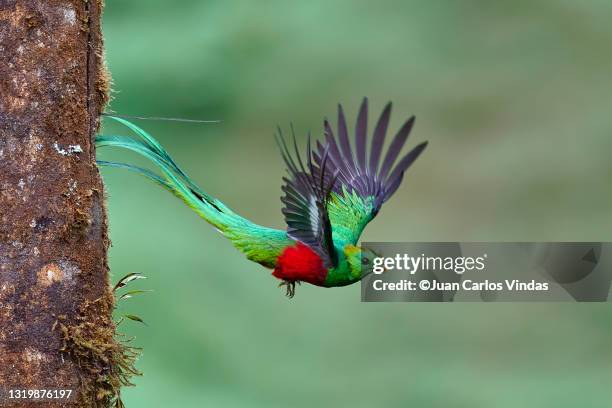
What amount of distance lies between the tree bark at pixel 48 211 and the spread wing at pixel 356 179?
110 cm

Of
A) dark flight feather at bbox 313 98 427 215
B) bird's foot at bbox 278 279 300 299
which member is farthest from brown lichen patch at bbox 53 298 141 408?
dark flight feather at bbox 313 98 427 215

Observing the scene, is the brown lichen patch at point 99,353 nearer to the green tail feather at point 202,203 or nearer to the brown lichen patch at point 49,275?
the brown lichen patch at point 49,275

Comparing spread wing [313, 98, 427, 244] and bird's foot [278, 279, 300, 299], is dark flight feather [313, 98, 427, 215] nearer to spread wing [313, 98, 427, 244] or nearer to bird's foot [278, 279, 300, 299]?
spread wing [313, 98, 427, 244]

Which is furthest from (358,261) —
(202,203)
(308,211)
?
(202,203)

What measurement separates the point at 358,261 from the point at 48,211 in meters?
1.18

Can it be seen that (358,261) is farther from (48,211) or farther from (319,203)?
(48,211)

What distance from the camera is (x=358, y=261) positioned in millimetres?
3029

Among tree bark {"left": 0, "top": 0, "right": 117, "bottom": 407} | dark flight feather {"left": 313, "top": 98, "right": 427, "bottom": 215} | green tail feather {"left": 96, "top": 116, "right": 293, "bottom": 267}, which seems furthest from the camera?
dark flight feather {"left": 313, "top": 98, "right": 427, "bottom": 215}

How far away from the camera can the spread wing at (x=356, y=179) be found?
3180mm

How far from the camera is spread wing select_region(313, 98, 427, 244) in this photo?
10.4ft

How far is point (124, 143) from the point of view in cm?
252

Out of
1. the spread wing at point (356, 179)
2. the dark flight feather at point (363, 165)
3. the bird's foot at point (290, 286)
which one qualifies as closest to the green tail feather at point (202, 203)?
the bird's foot at point (290, 286)

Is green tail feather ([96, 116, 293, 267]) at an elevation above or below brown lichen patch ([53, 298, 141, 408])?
above

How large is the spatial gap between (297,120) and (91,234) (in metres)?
4.62
